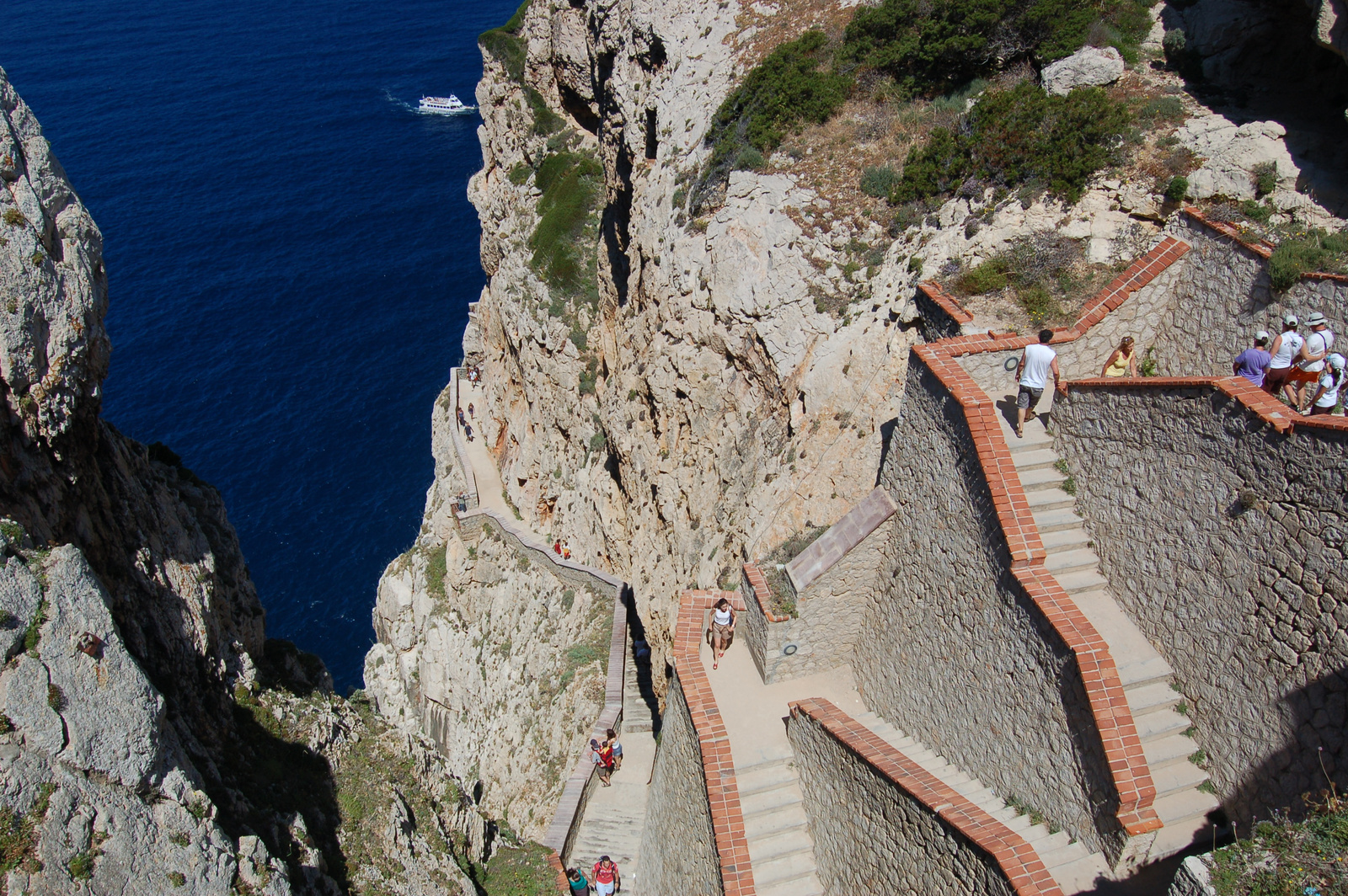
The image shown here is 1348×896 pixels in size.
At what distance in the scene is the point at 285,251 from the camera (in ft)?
214

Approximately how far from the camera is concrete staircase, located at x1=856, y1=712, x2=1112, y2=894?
412 inches

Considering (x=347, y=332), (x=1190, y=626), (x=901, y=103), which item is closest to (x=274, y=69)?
(x=347, y=332)

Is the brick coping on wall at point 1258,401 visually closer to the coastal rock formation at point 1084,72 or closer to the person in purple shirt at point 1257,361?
the person in purple shirt at point 1257,361

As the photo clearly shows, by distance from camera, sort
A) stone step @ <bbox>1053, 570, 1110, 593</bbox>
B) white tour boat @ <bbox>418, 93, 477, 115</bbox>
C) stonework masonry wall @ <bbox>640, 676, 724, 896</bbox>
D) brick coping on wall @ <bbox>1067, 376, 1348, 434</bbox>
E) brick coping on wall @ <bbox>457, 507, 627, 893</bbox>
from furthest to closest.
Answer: white tour boat @ <bbox>418, 93, 477, 115</bbox>
brick coping on wall @ <bbox>457, 507, 627, 893</bbox>
stonework masonry wall @ <bbox>640, 676, 724, 896</bbox>
stone step @ <bbox>1053, 570, 1110, 593</bbox>
brick coping on wall @ <bbox>1067, 376, 1348, 434</bbox>

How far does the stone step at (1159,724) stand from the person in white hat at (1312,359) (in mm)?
4527

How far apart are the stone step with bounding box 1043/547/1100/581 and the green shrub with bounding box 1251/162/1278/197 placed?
7507 millimetres

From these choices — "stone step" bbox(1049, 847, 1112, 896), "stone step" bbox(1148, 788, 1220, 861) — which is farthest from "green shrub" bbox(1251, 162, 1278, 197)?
"stone step" bbox(1049, 847, 1112, 896)

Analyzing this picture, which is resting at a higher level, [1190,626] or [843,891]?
[1190,626]

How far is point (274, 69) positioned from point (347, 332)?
164 ft

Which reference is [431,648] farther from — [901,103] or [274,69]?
[274,69]

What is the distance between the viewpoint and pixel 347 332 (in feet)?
193

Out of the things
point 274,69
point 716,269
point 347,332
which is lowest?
point 347,332

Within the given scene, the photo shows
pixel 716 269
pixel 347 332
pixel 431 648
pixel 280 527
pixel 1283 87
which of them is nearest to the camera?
pixel 1283 87

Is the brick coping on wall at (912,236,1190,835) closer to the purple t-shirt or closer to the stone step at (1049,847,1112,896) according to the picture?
the stone step at (1049,847,1112,896)
